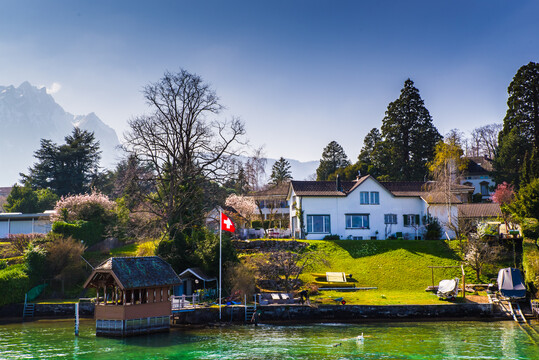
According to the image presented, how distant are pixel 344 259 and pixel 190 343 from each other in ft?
68.2

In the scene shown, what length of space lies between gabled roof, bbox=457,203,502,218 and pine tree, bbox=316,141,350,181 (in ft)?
136

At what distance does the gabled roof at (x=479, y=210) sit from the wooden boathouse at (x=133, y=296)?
33230mm

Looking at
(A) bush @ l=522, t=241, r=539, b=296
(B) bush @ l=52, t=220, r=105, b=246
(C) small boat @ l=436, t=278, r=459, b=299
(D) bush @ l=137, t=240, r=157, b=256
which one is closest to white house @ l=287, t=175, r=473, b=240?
(A) bush @ l=522, t=241, r=539, b=296

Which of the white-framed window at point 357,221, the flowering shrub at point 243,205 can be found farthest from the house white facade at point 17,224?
the white-framed window at point 357,221

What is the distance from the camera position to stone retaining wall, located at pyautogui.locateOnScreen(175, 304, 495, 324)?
31.9 metres

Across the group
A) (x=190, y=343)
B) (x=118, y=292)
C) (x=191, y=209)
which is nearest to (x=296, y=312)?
(x=190, y=343)

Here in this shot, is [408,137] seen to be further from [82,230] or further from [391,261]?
[82,230]

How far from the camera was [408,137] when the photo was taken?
7375 centimetres

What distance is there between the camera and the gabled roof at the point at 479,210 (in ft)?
162

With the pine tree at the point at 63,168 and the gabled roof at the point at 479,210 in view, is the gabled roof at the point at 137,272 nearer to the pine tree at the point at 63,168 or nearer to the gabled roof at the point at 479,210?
→ the gabled roof at the point at 479,210

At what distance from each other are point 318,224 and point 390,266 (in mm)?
10617

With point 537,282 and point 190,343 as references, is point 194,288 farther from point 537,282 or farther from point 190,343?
point 537,282

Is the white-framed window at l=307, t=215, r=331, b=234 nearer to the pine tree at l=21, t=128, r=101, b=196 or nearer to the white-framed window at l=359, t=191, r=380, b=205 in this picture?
the white-framed window at l=359, t=191, r=380, b=205

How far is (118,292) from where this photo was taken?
30.7 metres
